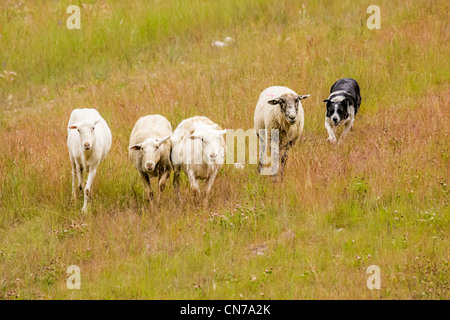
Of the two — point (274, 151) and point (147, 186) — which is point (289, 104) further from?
point (147, 186)

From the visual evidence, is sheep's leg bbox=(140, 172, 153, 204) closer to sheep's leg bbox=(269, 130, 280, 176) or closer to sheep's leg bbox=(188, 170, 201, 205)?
sheep's leg bbox=(188, 170, 201, 205)

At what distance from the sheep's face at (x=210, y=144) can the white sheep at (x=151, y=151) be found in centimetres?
51

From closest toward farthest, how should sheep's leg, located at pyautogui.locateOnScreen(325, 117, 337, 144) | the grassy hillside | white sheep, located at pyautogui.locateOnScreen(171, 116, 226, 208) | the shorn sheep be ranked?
the grassy hillside, white sheep, located at pyautogui.locateOnScreen(171, 116, 226, 208), the shorn sheep, sheep's leg, located at pyautogui.locateOnScreen(325, 117, 337, 144)

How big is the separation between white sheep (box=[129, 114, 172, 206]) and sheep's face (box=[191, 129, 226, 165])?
0.51 meters

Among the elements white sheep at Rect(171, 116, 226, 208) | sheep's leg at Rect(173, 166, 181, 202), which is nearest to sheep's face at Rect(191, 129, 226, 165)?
white sheep at Rect(171, 116, 226, 208)

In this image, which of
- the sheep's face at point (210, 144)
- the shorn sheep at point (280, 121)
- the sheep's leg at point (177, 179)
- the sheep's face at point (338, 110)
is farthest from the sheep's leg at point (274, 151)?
the sheep's leg at point (177, 179)

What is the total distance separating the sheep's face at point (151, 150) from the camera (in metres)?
9.14

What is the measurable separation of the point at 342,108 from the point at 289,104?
Result: 5.38 ft

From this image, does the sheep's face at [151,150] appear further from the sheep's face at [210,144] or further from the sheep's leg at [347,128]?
the sheep's leg at [347,128]

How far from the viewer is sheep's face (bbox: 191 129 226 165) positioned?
8906 mm

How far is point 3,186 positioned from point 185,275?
14.3 ft

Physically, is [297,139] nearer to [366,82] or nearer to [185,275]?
[366,82]

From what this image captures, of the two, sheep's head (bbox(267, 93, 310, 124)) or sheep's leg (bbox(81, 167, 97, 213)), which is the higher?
sheep's head (bbox(267, 93, 310, 124))

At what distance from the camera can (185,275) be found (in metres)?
7.54
